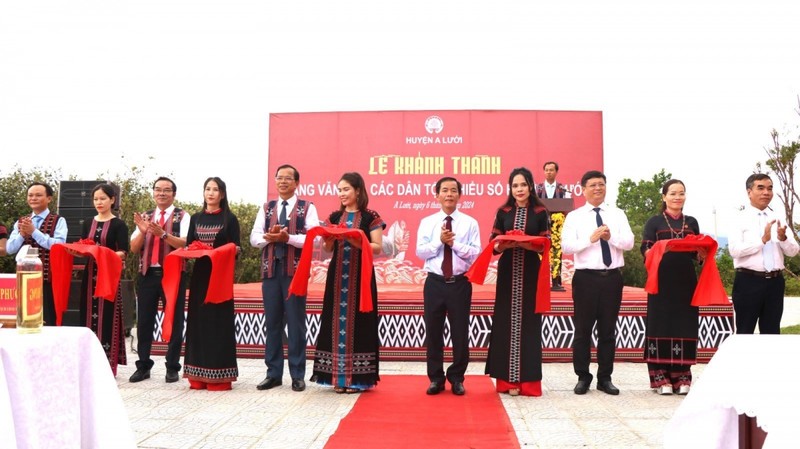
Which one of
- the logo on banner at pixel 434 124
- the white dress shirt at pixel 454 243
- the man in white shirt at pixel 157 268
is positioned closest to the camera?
the white dress shirt at pixel 454 243

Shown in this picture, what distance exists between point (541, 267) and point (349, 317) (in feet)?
4.28

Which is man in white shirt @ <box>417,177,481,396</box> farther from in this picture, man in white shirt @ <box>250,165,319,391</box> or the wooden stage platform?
the wooden stage platform

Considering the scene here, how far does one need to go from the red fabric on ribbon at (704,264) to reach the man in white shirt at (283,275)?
2.27 m

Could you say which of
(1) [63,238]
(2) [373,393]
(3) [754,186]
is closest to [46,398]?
(2) [373,393]

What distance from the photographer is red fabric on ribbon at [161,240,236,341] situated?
4.53 meters

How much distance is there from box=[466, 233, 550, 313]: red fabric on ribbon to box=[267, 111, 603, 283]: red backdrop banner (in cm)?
441

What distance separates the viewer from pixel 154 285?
5035 mm

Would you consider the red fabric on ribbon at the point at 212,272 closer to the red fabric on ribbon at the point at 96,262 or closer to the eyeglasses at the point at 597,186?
the red fabric on ribbon at the point at 96,262

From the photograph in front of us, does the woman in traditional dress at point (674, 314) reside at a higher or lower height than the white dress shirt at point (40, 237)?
lower

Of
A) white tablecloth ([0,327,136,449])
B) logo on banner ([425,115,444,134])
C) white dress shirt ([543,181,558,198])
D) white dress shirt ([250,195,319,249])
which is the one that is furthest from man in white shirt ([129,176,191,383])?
logo on banner ([425,115,444,134])

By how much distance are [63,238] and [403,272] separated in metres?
4.54

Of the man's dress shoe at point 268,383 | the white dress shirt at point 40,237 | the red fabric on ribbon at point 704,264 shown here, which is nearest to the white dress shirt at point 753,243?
the red fabric on ribbon at point 704,264

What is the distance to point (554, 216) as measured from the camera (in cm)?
768

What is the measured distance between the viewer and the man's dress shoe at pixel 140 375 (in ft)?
16.5
